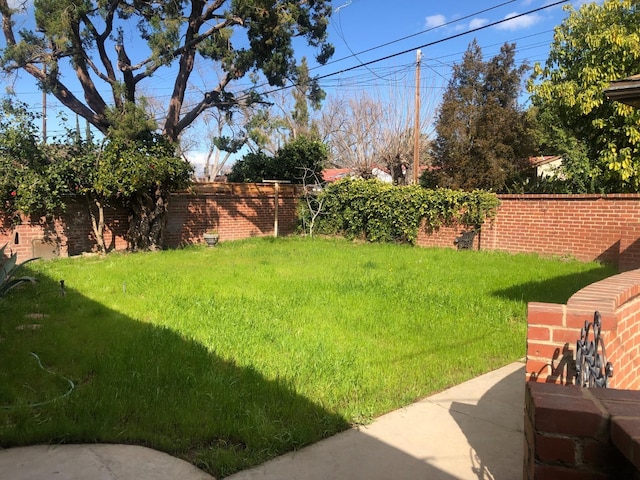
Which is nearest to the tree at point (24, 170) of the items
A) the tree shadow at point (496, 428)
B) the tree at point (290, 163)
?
the tree at point (290, 163)

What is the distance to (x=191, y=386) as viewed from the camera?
151 inches

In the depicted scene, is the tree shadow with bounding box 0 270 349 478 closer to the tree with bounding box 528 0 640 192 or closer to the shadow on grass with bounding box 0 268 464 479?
the shadow on grass with bounding box 0 268 464 479

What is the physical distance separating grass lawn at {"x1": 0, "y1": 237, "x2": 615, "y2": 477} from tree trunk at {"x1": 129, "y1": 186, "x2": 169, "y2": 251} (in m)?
4.14

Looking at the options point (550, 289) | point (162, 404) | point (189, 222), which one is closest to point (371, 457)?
point (162, 404)

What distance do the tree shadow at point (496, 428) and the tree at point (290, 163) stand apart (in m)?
15.7

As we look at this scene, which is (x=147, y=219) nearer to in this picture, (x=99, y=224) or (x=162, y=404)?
(x=99, y=224)

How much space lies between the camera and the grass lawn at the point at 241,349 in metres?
3.24

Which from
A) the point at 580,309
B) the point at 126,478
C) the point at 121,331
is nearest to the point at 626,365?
the point at 580,309

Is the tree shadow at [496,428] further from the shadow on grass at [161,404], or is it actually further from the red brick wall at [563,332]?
the red brick wall at [563,332]

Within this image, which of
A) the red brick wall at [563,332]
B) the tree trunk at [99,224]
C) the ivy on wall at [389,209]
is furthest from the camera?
the ivy on wall at [389,209]

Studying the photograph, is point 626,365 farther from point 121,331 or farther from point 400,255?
A: point 400,255

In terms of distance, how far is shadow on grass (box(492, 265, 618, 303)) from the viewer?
271 inches

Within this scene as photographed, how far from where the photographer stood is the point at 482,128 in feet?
64.4

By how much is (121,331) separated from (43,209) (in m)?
8.03
